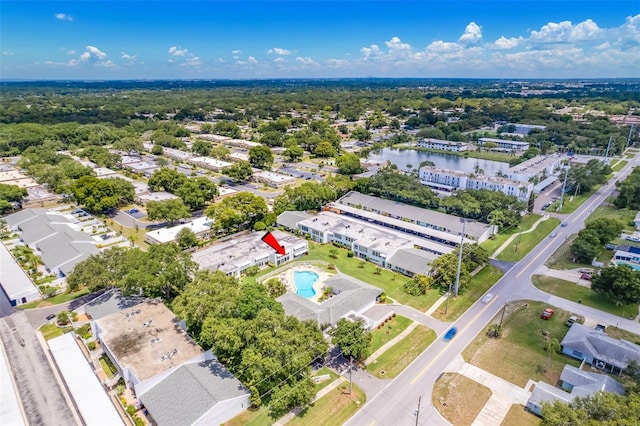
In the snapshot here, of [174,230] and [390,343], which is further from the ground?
[174,230]

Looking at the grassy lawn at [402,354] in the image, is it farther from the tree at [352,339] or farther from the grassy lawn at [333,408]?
the grassy lawn at [333,408]

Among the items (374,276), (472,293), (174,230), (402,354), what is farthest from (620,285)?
(174,230)

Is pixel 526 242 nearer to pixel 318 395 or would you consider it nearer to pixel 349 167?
pixel 318 395

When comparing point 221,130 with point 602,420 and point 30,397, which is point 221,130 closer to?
point 30,397

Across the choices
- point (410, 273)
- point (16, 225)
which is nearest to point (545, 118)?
point (410, 273)

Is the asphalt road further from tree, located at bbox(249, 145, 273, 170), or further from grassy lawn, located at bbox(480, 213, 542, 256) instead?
tree, located at bbox(249, 145, 273, 170)

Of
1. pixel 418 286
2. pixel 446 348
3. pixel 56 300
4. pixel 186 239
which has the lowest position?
pixel 446 348
